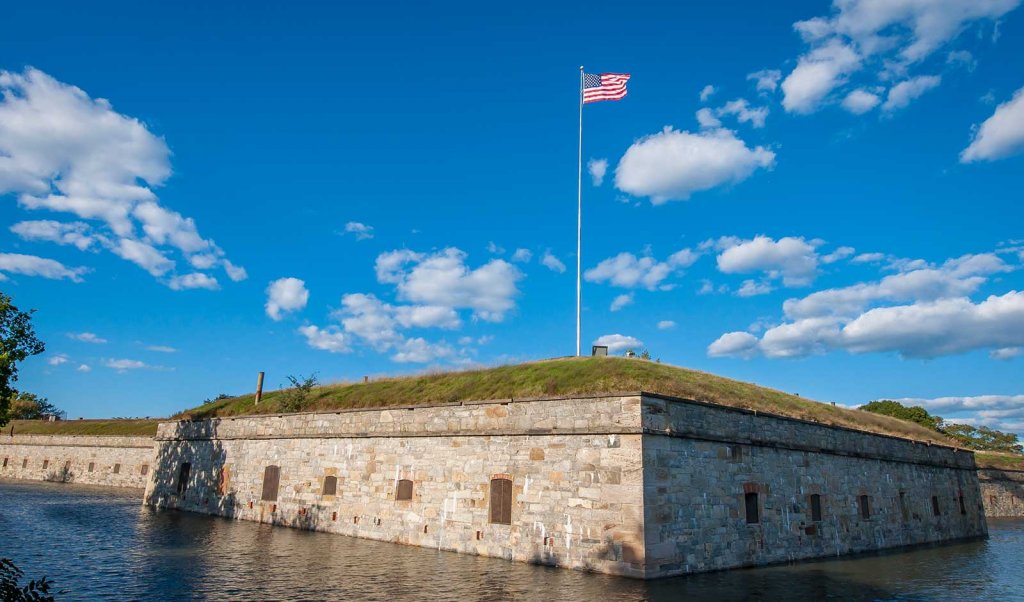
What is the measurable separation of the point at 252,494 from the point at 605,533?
18.6m

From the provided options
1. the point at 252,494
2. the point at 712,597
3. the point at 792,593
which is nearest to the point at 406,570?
the point at 712,597

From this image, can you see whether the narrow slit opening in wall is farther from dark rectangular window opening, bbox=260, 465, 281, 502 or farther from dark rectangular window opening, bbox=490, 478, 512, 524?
dark rectangular window opening, bbox=260, 465, 281, 502

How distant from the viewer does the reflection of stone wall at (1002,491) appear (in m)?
46.9

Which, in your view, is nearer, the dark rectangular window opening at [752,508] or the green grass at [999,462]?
the dark rectangular window opening at [752,508]

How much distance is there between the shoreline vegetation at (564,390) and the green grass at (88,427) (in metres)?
22.1

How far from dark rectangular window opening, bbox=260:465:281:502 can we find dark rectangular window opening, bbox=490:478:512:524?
12219 mm

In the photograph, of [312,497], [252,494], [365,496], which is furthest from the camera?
[252,494]

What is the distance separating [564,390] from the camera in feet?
68.2

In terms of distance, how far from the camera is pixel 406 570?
1652 centimetres

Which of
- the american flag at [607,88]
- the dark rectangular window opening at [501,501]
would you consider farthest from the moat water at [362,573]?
the american flag at [607,88]

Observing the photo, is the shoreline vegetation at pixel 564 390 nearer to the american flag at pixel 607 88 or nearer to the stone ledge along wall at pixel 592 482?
the stone ledge along wall at pixel 592 482

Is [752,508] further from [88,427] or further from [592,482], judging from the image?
[88,427]

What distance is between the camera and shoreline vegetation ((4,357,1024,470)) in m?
20.9

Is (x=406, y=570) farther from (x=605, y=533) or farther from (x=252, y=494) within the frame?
(x=252, y=494)
